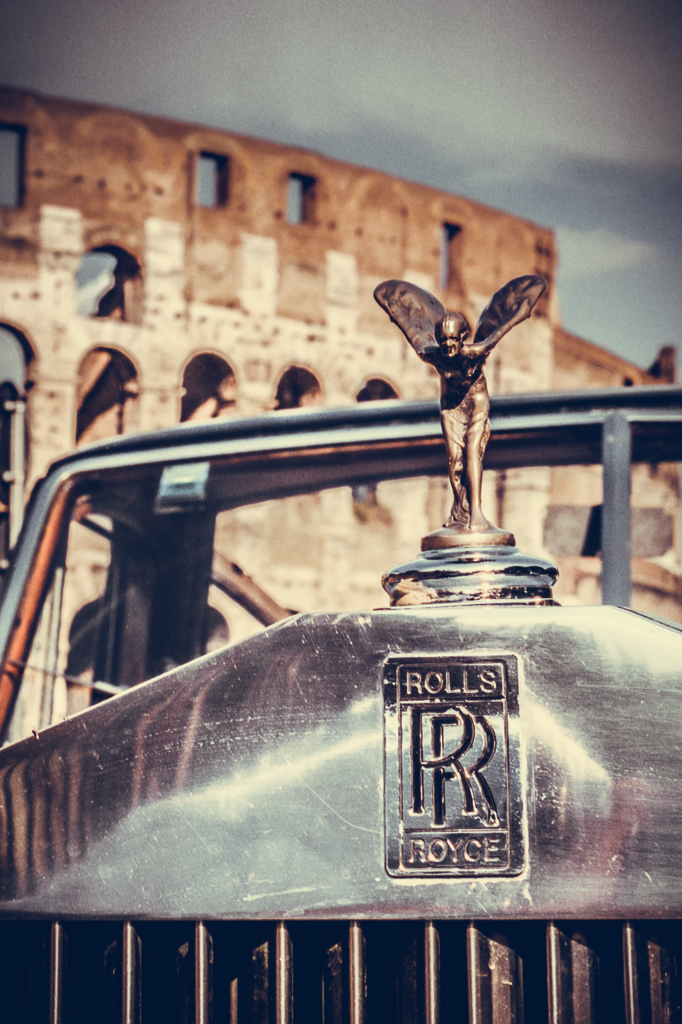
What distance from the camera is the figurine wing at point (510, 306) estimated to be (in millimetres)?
1031

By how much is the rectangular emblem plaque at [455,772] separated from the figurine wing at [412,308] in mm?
367

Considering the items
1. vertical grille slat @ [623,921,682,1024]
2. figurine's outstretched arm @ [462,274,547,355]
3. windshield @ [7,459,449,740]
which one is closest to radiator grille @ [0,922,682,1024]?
vertical grille slat @ [623,921,682,1024]

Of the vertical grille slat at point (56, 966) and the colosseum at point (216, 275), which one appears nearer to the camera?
the vertical grille slat at point (56, 966)

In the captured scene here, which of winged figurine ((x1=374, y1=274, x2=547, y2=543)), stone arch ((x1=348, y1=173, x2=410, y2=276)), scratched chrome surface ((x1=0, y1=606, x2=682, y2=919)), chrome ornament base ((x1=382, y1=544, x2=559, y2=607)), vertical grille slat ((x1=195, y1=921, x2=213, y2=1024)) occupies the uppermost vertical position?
stone arch ((x1=348, y1=173, x2=410, y2=276))

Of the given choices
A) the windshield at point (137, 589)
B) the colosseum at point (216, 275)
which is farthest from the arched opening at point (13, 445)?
the windshield at point (137, 589)

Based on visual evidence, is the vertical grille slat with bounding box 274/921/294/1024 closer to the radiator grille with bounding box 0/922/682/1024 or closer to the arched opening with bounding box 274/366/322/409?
the radiator grille with bounding box 0/922/682/1024

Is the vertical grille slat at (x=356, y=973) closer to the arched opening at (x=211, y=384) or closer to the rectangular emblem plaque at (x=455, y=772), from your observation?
the rectangular emblem plaque at (x=455, y=772)

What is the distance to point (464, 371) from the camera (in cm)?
103

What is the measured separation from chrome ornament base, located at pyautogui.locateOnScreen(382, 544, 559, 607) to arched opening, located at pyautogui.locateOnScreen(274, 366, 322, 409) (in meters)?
11.8

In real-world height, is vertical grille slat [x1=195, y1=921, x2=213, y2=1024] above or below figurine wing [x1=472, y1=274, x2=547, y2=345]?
below

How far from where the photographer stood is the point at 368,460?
73.3 inches

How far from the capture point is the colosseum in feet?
37.6

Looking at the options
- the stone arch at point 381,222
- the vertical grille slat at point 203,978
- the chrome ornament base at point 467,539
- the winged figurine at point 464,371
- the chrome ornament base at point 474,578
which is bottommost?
the vertical grille slat at point 203,978

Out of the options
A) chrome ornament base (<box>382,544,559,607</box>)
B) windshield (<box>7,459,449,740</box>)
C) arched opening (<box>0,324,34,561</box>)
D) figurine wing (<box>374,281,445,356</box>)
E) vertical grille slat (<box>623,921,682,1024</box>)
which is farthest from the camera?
arched opening (<box>0,324,34,561</box>)
